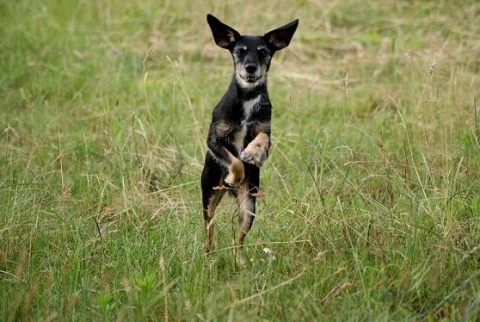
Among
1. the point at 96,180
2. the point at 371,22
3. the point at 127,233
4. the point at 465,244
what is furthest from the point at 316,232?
the point at 371,22

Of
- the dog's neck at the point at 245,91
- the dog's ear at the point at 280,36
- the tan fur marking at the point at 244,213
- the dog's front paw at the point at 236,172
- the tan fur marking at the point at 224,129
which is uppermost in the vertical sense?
the dog's ear at the point at 280,36

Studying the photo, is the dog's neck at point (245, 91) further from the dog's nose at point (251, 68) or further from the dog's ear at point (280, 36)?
the dog's ear at point (280, 36)

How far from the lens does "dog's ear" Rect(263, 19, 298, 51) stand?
5238 millimetres

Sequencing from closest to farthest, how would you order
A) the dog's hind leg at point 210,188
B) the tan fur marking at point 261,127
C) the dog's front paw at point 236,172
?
the dog's front paw at point 236,172 → the tan fur marking at point 261,127 → the dog's hind leg at point 210,188

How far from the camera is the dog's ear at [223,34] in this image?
524cm

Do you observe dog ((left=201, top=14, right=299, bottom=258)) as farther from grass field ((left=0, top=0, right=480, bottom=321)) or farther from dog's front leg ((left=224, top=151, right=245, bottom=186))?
grass field ((left=0, top=0, right=480, bottom=321))

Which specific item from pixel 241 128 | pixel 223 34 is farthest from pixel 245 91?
pixel 223 34

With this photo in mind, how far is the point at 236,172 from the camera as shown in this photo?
16.4ft

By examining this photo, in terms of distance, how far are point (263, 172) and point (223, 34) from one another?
1.66 m

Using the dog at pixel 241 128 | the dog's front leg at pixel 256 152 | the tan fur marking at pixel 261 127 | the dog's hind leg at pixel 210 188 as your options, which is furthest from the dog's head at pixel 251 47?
the dog's hind leg at pixel 210 188

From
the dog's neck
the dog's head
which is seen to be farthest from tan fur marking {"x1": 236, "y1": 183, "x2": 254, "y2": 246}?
the dog's head

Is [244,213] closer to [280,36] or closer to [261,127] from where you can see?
[261,127]

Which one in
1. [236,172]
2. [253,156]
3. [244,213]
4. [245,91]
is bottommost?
[244,213]

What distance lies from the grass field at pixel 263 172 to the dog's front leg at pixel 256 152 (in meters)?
0.43
